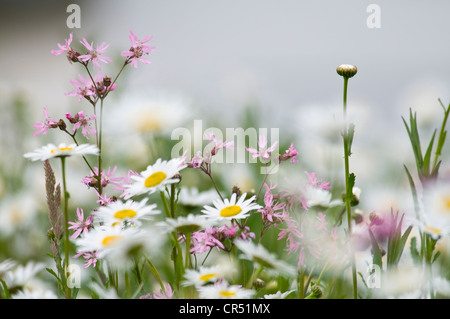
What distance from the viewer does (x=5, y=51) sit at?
2.43 ft

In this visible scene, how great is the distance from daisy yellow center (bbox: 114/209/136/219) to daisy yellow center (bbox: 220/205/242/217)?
0.06 m

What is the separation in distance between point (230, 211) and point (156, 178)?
0.05 meters

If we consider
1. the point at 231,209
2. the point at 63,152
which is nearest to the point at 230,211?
the point at 231,209

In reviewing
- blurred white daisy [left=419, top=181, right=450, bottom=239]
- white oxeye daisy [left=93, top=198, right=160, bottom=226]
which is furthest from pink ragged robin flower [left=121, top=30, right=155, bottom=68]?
blurred white daisy [left=419, top=181, right=450, bottom=239]

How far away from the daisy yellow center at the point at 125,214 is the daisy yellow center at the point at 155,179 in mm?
22

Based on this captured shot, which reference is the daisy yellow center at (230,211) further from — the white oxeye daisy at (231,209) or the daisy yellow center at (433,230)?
the daisy yellow center at (433,230)

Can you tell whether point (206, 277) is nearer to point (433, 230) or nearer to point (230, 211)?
point (230, 211)

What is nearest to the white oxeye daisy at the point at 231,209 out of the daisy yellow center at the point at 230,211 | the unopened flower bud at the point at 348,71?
the daisy yellow center at the point at 230,211

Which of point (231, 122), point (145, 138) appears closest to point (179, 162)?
point (145, 138)

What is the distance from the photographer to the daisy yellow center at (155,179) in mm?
343

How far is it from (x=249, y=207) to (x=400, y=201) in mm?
237

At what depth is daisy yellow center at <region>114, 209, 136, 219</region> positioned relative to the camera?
35 cm

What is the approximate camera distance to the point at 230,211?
0.36 meters
